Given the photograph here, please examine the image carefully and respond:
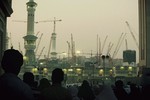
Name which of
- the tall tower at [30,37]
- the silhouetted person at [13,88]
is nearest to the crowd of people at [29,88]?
the silhouetted person at [13,88]

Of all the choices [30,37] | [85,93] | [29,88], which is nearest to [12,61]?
[29,88]

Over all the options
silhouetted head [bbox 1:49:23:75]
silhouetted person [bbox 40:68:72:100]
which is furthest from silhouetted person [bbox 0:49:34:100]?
silhouetted person [bbox 40:68:72:100]

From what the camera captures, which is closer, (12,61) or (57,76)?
(12,61)

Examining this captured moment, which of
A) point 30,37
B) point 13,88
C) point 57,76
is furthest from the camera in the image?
point 30,37

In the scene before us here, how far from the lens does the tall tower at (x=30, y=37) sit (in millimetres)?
159250

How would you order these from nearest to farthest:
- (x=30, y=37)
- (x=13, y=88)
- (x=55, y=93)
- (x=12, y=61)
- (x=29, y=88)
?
(x=13, y=88), (x=29, y=88), (x=12, y=61), (x=55, y=93), (x=30, y=37)

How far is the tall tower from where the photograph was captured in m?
159

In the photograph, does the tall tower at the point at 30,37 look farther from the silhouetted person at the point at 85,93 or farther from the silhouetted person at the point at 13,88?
the silhouetted person at the point at 13,88

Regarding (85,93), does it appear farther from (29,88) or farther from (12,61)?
(29,88)

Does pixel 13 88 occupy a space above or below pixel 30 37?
below

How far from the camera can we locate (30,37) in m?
163

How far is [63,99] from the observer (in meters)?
5.14

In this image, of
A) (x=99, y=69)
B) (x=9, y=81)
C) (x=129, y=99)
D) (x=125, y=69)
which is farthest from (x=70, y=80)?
(x=9, y=81)

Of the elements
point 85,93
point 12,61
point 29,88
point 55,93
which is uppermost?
point 12,61
